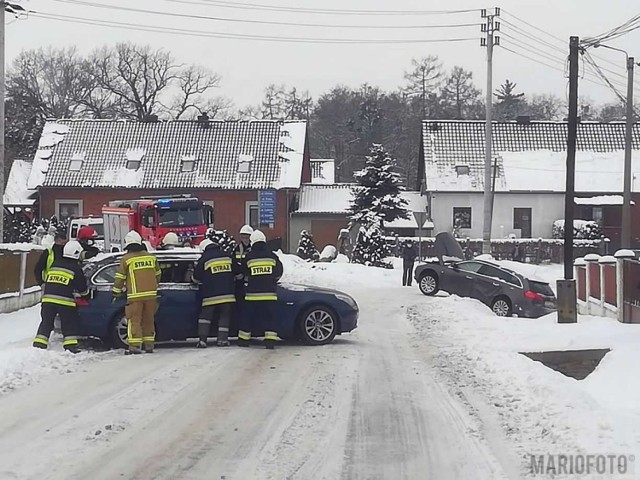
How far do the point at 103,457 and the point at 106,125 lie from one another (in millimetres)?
54563

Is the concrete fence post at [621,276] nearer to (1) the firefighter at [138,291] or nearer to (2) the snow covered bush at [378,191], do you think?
(1) the firefighter at [138,291]

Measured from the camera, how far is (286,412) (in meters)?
9.34

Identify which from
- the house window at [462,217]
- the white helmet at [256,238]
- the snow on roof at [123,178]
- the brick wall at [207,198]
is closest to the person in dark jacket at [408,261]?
the white helmet at [256,238]

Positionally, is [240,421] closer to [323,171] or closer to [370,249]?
[370,249]

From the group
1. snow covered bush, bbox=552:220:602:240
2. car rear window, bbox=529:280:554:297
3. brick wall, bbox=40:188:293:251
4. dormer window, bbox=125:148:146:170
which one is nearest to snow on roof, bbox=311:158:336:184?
brick wall, bbox=40:188:293:251

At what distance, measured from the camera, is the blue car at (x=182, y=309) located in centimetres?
1383

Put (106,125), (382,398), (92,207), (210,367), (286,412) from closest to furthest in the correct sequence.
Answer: (286,412), (382,398), (210,367), (92,207), (106,125)

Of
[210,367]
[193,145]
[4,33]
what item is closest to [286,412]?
[210,367]

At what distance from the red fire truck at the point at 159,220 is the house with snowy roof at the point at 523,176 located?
22.1 m

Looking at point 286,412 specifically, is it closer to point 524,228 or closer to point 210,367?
point 210,367

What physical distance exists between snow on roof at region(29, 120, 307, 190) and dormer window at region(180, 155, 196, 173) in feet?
0.39

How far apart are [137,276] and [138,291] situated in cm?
21

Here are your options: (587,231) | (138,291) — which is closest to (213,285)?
(138,291)

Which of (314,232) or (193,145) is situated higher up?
(193,145)
